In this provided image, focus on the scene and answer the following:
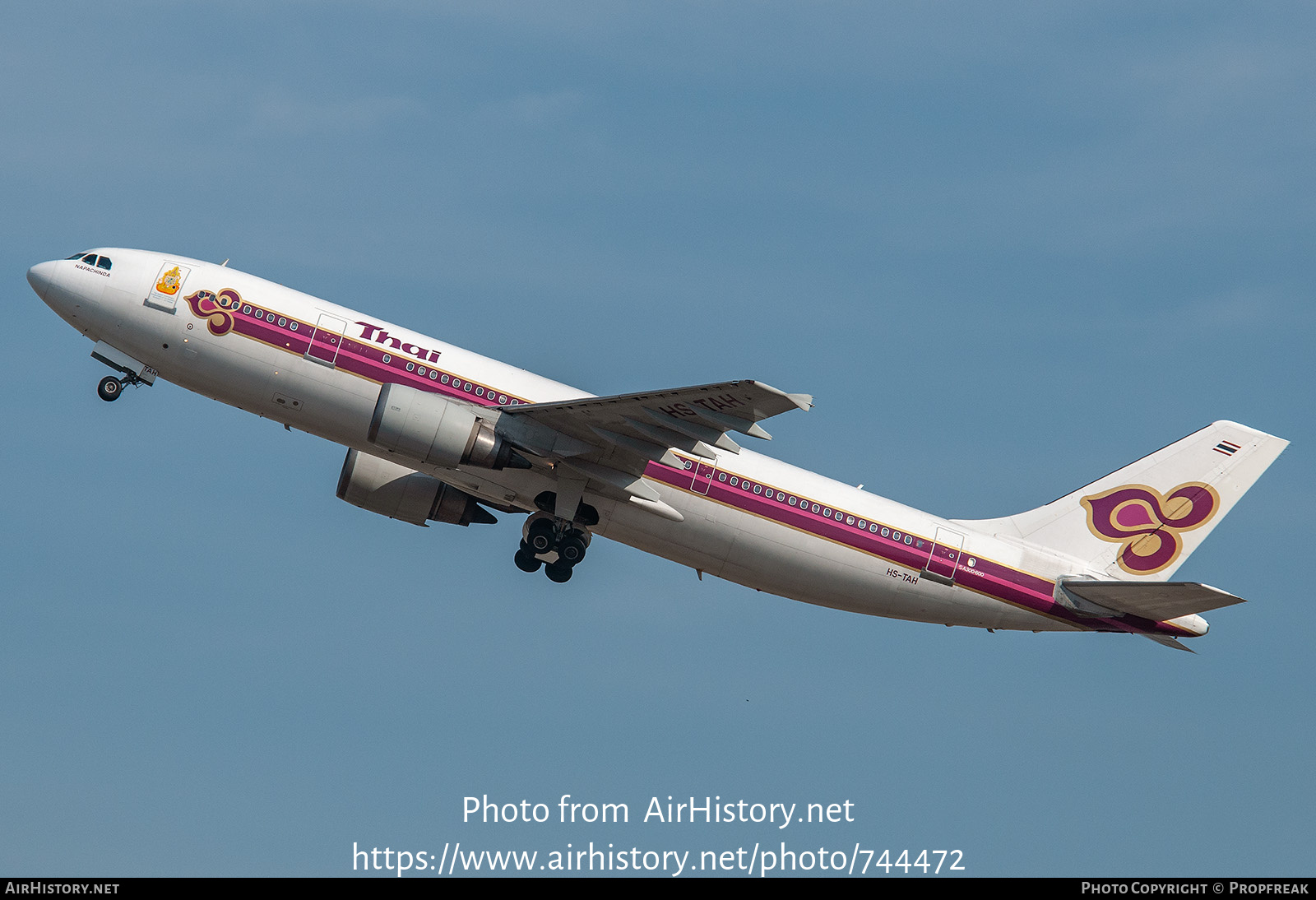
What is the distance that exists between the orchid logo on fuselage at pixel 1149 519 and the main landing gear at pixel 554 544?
50.6 feet

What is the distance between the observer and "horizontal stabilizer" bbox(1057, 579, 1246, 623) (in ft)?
121

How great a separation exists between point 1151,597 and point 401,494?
70.8ft

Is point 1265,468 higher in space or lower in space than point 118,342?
higher

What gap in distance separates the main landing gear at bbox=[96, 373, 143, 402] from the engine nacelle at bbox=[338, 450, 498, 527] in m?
6.86

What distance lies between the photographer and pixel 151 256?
123 ft

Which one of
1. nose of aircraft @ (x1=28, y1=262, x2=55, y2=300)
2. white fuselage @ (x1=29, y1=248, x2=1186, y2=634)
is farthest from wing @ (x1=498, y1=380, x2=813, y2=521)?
nose of aircraft @ (x1=28, y1=262, x2=55, y2=300)

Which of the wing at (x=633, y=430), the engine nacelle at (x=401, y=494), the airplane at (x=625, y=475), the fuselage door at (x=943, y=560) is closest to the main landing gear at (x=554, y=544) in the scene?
the airplane at (x=625, y=475)

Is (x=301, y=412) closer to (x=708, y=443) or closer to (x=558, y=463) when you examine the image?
(x=558, y=463)

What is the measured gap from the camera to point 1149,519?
42.2 m

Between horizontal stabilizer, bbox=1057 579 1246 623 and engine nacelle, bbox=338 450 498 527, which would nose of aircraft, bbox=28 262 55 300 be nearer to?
engine nacelle, bbox=338 450 498 527

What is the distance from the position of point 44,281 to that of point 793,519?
69.3 feet

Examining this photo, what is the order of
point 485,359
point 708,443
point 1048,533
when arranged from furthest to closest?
point 1048,533, point 485,359, point 708,443

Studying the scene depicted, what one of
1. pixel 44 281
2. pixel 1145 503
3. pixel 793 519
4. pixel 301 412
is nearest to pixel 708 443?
pixel 793 519

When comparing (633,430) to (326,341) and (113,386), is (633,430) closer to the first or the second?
(326,341)
